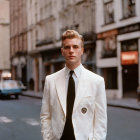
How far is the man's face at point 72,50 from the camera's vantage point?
3.69 metres

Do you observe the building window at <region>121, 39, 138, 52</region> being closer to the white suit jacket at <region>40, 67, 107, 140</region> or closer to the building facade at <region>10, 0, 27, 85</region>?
the white suit jacket at <region>40, 67, 107, 140</region>

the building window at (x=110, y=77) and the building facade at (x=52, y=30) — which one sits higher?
the building facade at (x=52, y=30)

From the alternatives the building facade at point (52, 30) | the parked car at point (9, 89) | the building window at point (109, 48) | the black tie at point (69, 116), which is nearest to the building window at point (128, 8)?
the building window at point (109, 48)

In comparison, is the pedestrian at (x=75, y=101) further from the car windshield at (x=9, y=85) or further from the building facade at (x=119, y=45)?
the car windshield at (x=9, y=85)

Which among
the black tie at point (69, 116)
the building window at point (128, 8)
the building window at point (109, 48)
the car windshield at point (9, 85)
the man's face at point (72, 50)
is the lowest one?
the car windshield at point (9, 85)

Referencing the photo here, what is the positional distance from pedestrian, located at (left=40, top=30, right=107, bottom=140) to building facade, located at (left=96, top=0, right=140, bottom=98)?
24.1 meters

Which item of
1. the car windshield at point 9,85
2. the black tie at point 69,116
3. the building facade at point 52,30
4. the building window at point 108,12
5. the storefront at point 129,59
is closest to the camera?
the black tie at point 69,116

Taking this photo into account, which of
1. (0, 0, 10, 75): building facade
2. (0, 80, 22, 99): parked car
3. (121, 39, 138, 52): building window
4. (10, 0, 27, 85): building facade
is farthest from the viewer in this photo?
(0, 0, 10, 75): building facade

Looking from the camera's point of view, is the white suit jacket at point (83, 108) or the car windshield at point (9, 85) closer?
the white suit jacket at point (83, 108)

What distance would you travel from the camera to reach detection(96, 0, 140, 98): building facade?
2820cm

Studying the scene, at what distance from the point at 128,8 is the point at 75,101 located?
2644cm

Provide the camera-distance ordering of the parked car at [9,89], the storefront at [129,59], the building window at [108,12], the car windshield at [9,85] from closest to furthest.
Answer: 1. the storefront at [129,59]
2. the building window at [108,12]
3. the parked car at [9,89]
4. the car windshield at [9,85]

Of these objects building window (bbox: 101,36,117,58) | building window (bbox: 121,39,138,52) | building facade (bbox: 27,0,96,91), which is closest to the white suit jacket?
building window (bbox: 121,39,138,52)

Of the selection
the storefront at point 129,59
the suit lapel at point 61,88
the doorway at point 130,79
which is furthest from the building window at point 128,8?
the suit lapel at point 61,88
